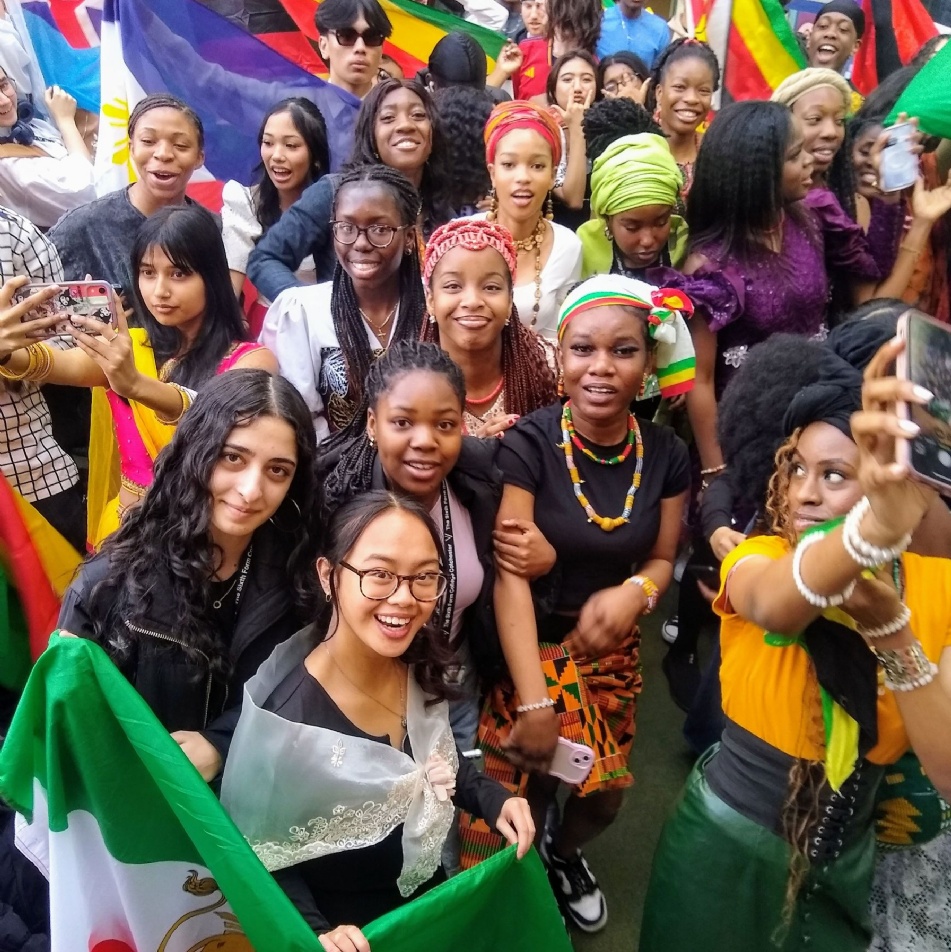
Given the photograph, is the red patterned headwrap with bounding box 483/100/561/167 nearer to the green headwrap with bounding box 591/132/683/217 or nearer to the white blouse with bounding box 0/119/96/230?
the green headwrap with bounding box 591/132/683/217

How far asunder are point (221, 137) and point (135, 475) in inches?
98.5

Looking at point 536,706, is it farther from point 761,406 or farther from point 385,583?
point 761,406

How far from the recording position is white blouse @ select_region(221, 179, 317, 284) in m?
3.30

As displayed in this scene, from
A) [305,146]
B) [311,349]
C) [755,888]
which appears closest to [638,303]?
[311,349]

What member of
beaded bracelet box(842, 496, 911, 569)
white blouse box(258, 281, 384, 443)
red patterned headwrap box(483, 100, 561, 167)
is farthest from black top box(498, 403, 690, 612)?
red patterned headwrap box(483, 100, 561, 167)

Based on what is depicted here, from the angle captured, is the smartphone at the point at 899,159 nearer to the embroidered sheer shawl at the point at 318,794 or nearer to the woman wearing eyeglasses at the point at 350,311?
the woman wearing eyeglasses at the point at 350,311

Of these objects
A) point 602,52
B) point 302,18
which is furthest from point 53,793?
point 602,52

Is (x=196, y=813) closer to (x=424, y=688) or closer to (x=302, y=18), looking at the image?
(x=424, y=688)

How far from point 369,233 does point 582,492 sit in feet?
3.60

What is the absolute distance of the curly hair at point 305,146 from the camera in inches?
135

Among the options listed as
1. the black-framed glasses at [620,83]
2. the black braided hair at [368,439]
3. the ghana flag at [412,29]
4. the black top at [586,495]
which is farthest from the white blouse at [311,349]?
the ghana flag at [412,29]

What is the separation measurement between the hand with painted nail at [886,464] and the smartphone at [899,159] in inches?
88.0

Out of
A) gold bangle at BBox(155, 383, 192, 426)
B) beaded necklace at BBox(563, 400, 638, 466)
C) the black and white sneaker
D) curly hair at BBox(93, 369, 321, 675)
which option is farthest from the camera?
the black and white sneaker

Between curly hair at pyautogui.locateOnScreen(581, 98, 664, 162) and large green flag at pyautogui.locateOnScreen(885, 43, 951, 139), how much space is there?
127cm
